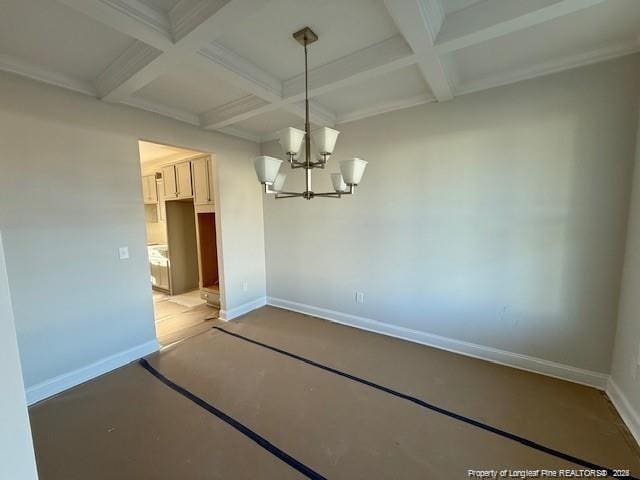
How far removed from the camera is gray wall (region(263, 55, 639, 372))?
6.89ft

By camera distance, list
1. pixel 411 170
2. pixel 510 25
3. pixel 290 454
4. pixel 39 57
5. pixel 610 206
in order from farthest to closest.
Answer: pixel 411 170
pixel 610 206
pixel 39 57
pixel 290 454
pixel 510 25

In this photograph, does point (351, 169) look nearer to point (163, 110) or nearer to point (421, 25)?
point (421, 25)

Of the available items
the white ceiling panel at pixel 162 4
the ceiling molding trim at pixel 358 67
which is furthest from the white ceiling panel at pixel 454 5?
the white ceiling panel at pixel 162 4

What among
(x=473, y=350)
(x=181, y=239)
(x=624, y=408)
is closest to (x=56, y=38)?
(x=181, y=239)

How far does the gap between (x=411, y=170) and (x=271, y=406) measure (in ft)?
8.39

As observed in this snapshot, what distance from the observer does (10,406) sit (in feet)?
1.94

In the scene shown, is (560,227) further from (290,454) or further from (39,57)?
(39,57)

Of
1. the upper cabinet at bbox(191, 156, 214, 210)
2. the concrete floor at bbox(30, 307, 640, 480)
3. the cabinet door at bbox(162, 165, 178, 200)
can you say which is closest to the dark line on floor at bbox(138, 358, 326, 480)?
the concrete floor at bbox(30, 307, 640, 480)

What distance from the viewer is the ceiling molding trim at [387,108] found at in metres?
→ 2.71

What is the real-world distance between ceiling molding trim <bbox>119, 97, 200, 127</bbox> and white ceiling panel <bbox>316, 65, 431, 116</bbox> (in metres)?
1.49

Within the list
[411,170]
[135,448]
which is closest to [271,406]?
[135,448]

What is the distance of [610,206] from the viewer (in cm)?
208

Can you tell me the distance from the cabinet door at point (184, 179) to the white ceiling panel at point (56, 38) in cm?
199

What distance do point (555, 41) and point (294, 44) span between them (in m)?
1.81
